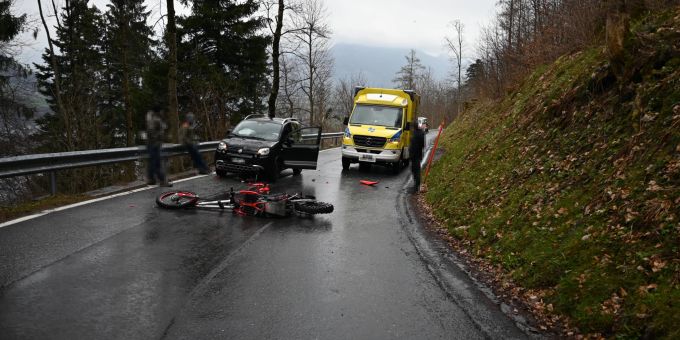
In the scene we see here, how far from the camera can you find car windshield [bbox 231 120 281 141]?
1452cm

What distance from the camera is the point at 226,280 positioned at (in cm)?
561

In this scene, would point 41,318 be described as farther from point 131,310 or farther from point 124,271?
point 124,271

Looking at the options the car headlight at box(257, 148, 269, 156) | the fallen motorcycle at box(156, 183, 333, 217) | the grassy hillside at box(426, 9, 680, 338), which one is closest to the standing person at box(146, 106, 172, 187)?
the fallen motorcycle at box(156, 183, 333, 217)

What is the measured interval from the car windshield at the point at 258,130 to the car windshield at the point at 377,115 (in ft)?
13.6

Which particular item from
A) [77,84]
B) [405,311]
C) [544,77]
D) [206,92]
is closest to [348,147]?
[544,77]

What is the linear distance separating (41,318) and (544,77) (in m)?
15.9

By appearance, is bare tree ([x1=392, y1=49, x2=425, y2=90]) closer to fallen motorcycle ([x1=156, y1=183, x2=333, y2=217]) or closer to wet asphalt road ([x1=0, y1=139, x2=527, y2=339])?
fallen motorcycle ([x1=156, y1=183, x2=333, y2=217])

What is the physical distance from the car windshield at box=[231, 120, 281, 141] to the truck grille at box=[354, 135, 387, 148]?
137 inches

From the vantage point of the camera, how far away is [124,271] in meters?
5.72

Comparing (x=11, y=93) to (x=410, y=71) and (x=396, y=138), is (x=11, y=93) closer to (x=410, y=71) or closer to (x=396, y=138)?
(x=396, y=138)

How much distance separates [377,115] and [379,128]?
858 millimetres

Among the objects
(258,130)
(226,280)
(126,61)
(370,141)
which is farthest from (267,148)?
(126,61)

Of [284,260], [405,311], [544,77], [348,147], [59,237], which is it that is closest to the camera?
[405,311]

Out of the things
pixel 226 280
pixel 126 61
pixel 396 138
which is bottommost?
pixel 226 280
